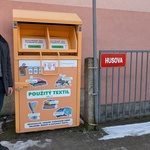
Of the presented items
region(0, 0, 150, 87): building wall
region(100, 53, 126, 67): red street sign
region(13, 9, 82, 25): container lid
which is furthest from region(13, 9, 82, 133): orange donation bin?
region(0, 0, 150, 87): building wall

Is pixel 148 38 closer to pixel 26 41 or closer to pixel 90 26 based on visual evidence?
pixel 90 26

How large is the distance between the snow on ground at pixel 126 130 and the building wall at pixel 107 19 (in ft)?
5.20

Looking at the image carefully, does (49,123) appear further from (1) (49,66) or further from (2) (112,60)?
(2) (112,60)

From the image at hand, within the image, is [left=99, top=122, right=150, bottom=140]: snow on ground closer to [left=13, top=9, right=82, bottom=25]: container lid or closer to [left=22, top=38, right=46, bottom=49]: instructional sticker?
[left=22, top=38, right=46, bottom=49]: instructional sticker

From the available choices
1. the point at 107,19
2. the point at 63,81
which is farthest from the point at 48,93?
the point at 107,19

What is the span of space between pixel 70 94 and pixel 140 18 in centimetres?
260

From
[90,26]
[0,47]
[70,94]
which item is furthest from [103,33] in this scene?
[0,47]

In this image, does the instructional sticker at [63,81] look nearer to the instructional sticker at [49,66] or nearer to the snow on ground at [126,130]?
the instructional sticker at [49,66]

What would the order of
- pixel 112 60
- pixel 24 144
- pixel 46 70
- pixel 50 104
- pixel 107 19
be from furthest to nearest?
pixel 107 19 < pixel 112 60 < pixel 50 104 < pixel 46 70 < pixel 24 144

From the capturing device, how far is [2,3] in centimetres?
420

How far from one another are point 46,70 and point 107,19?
2056 mm

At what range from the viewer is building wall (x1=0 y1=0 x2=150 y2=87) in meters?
4.30

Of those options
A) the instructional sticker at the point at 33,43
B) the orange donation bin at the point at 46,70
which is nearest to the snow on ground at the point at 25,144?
the orange donation bin at the point at 46,70

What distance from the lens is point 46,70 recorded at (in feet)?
11.6
